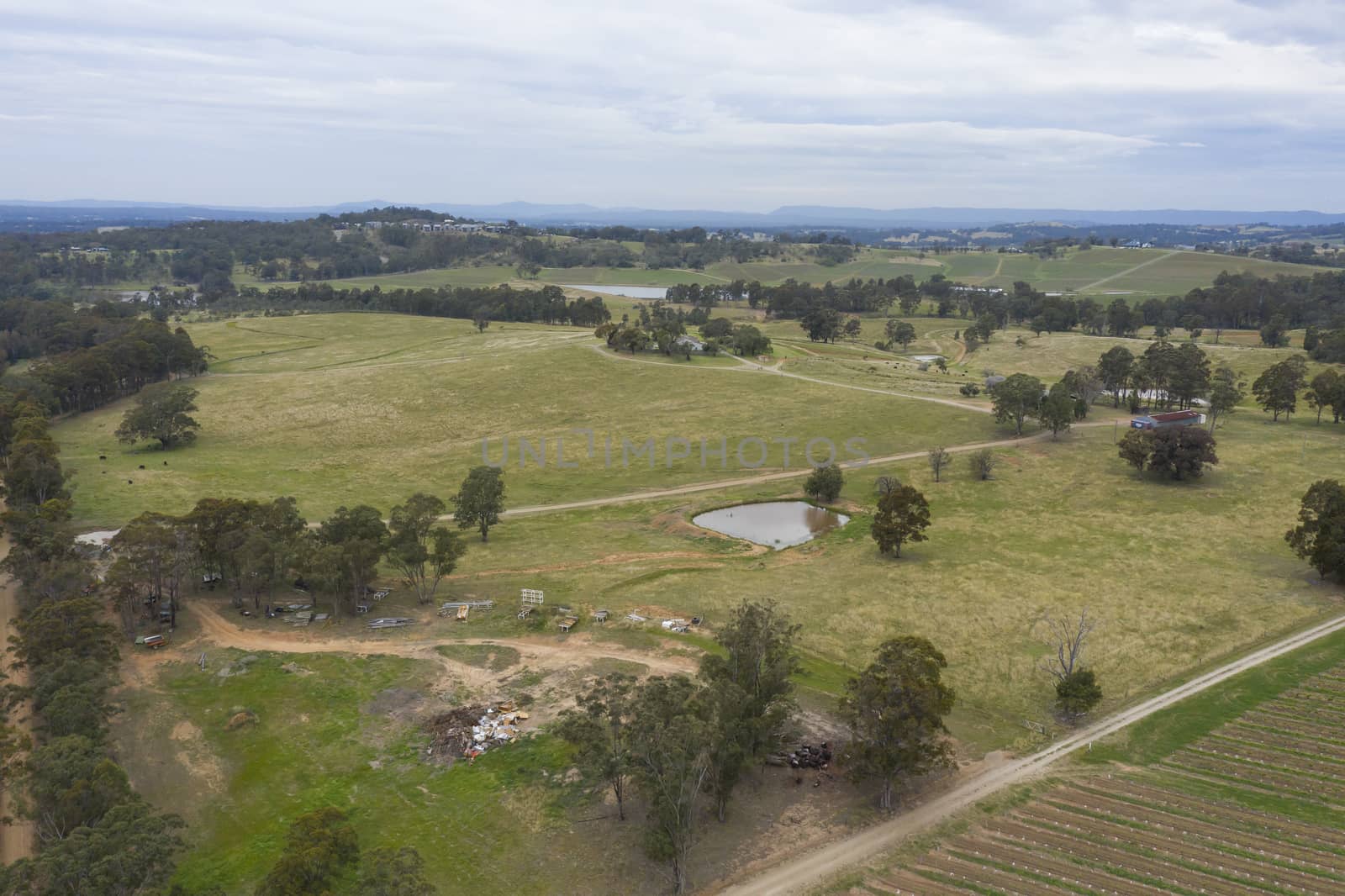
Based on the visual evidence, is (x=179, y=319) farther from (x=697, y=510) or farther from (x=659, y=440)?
(x=697, y=510)

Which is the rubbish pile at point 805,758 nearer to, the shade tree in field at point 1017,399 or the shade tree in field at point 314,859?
the shade tree in field at point 314,859

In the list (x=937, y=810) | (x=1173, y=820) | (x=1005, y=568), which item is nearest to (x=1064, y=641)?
(x=1005, y=568)

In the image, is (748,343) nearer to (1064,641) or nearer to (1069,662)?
(1064,641)

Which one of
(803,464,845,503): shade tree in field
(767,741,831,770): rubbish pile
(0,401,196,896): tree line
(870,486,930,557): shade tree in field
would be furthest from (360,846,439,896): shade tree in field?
(803,464,845,503): shade tree in field

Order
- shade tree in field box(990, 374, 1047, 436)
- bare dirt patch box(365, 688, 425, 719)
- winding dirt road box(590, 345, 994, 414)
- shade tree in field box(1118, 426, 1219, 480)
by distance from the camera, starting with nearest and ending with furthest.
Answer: bare dirt patch box(365, 688, 425, 719)
shade tree in field box(1118, 426, 1219, 480)
shade tree in field box(990, 374, 1047, 436)
winding dirt road box(590, 345, 994, 414)

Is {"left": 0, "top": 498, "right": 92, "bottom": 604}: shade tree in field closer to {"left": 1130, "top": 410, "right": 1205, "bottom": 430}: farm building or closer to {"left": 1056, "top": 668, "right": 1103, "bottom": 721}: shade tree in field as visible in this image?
{"left": 1056, "top": 668, "right": 1103, "bottom": 721}: shade tree in field
